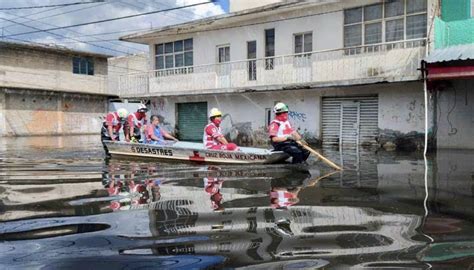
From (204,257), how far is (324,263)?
41.1 inches

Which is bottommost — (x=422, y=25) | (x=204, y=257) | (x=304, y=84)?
(x=204, y=257)

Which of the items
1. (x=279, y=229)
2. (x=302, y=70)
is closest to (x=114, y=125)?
(x=302, y=70)

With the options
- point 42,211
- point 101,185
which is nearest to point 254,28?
point 101,185

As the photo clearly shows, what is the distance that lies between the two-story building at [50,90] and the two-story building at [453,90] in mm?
28304

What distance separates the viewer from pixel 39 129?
36.2 meters

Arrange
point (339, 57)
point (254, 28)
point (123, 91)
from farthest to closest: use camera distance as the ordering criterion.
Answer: point (123, 91)
point (254, 28)
point (339, 57)

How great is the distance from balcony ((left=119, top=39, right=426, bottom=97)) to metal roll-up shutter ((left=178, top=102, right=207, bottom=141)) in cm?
137

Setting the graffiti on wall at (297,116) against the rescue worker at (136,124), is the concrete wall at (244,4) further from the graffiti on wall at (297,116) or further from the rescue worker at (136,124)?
the rescue worker at (136,124)

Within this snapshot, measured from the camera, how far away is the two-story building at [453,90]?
53.8ft

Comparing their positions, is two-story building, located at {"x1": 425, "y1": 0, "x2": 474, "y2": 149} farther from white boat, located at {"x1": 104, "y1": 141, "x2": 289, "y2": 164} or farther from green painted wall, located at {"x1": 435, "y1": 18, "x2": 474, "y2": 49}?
white boat, located at {"x1": 104, "y1": 141, "x2": 289, "y2": 164}

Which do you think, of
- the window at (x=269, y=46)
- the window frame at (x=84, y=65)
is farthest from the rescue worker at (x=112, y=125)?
the window frame at (x=84, y=65)

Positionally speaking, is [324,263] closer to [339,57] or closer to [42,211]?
[42,211]

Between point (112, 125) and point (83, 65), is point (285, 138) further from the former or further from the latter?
point (83, 65)

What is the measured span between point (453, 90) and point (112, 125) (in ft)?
38.7
